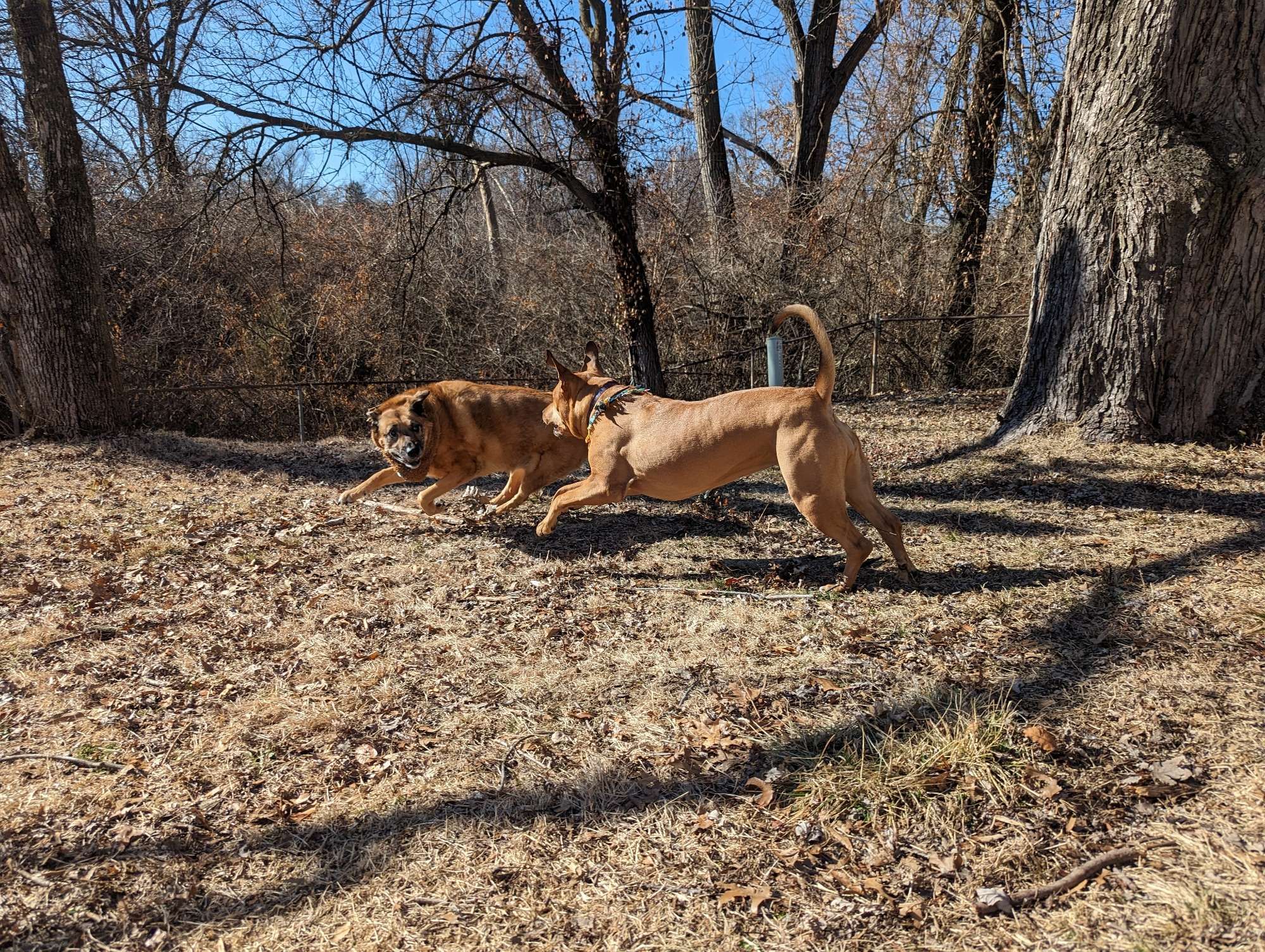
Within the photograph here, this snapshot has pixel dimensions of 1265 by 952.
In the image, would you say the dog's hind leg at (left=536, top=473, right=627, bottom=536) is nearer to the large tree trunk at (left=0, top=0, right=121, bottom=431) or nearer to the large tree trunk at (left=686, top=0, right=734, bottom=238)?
the large tree trunk at (left=0, top=0, right=121, bottom=431)

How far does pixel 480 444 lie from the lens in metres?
7.02

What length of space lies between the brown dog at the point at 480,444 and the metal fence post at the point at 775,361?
1.94 metres

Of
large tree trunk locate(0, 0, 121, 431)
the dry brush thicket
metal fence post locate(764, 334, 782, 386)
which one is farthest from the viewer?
the dry brush thicket

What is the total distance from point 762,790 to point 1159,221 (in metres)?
5.93

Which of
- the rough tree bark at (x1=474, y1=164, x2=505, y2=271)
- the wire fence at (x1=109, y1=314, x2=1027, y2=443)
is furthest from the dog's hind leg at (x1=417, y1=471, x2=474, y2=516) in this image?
the wire fence at (x1=109, y1=314, x2=1027, y2=443)

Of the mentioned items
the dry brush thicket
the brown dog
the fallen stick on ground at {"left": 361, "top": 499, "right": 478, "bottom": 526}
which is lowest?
the fallen stick on ground at {"left": 361, "top": 499, "right": 478, "bottom": 526}

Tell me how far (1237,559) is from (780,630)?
2.88 meters

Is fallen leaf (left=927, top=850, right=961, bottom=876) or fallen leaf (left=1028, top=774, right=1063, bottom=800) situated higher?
fallen leaf (left=1028, top=774, right=1063, bottom=800)

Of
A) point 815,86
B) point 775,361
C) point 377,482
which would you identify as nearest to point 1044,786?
point 775,361

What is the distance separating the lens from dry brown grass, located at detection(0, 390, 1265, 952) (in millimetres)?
2863

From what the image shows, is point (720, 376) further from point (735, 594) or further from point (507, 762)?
point (507, 762)

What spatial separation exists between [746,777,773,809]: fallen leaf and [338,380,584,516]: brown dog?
152 inches

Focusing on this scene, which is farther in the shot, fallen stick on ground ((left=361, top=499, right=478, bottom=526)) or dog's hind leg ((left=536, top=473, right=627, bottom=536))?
fallen stick on ground ((left=361, top=499, right=478, bottom=526))

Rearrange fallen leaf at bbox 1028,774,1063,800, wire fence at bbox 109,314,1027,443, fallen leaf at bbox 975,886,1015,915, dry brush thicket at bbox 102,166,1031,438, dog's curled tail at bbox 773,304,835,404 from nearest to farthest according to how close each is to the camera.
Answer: fallen leaf at bbox 975,886,1015,915 < fallen leaf at bbox 1028,774,1063,800 < dog's curled tail at bbox 773,304,835,404 < wire fence at bbox 109,314,1027,443 < dry brush thicket at bbox 102,166,1031,438
